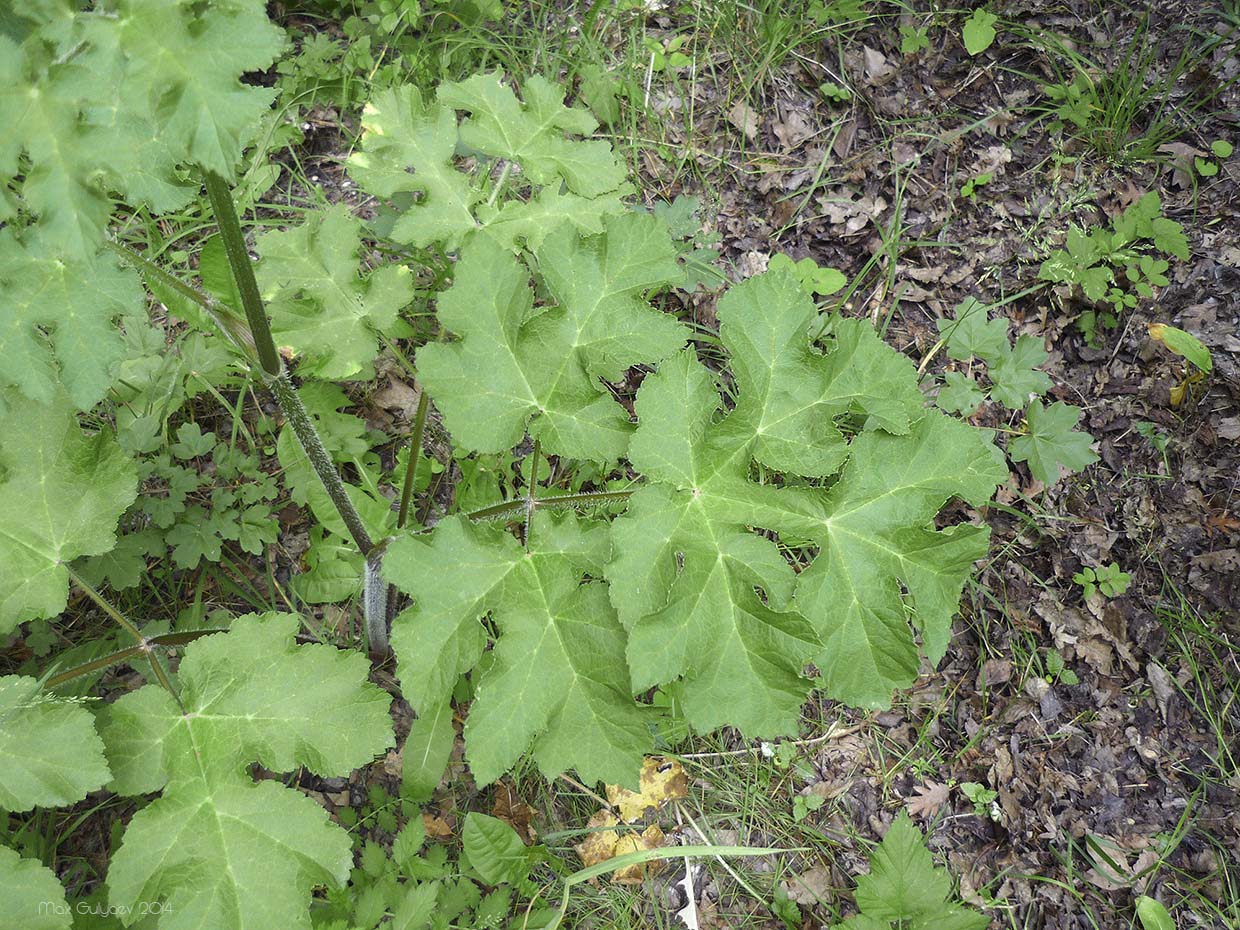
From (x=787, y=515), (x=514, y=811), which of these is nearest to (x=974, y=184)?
(x=787, y=515)

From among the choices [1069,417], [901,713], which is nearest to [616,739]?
[901,713]

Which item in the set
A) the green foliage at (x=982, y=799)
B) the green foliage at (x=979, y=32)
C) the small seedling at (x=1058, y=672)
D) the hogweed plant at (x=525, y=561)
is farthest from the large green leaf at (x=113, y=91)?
the green foliage at (x=979, y=32)

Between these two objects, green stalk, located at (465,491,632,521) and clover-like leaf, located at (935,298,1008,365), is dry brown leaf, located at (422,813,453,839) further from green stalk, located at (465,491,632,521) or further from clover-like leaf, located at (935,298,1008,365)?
clover-like leaf, located at (935,298,1008,365)

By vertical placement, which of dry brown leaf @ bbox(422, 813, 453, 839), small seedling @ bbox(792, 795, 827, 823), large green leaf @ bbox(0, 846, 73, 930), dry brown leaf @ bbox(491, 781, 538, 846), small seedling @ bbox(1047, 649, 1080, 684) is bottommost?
small seedling @ bbox(792, 795, 827, 823)

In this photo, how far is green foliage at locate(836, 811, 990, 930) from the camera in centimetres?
287

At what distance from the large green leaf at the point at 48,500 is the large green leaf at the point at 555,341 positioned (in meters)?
0.99

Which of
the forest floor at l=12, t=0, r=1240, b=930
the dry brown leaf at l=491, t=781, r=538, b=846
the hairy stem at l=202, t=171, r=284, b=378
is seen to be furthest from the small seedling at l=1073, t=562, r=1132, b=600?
the hairy stem at l=202, t=171, r=284, b=378

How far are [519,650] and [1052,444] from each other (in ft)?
8.98

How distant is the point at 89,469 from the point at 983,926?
3.13m

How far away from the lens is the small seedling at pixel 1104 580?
3.63 metres

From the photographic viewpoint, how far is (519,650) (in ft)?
6.27

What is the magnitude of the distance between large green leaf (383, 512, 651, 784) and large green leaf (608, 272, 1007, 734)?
0.56ft

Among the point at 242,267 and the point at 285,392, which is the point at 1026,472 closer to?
the point at 285,392

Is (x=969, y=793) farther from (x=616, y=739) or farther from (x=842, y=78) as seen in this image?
(x=842, y=78)
